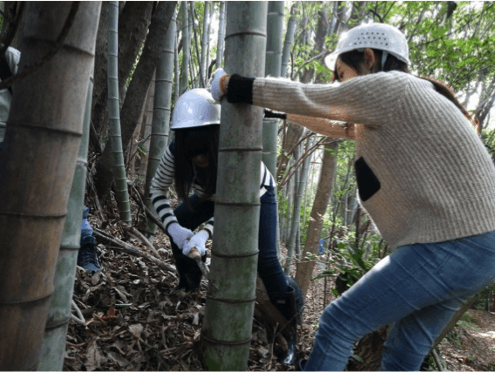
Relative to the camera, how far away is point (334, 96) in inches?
72.7

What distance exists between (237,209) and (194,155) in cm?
72

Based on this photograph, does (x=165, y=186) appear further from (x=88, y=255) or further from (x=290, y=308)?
(x=290, y=308)

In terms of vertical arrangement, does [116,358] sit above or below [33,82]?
below

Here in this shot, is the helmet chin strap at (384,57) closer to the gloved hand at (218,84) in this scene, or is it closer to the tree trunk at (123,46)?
the gloved hand at (218,84)

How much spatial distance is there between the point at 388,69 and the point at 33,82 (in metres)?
1.50

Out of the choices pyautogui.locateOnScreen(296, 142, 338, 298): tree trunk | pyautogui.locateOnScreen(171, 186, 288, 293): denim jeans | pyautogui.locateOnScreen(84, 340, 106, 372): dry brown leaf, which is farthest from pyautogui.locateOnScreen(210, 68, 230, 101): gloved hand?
pyautogui.locateOnScreen(296, 142, 338, 298): tree trunk

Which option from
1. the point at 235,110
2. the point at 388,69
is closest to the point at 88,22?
the point at 235,110

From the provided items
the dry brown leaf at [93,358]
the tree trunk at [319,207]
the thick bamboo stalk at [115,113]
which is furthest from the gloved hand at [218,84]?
the tree trunk at [319,207]

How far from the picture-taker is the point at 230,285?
2.04 metres

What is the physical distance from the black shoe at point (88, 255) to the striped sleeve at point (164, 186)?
0.73m

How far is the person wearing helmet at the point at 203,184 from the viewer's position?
98.0 inches

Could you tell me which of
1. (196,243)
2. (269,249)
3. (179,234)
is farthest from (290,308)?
(179,234)

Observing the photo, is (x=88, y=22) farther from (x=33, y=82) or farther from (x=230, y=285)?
(x=230, y=285)

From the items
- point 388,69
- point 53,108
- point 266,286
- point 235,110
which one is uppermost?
point 388,69
